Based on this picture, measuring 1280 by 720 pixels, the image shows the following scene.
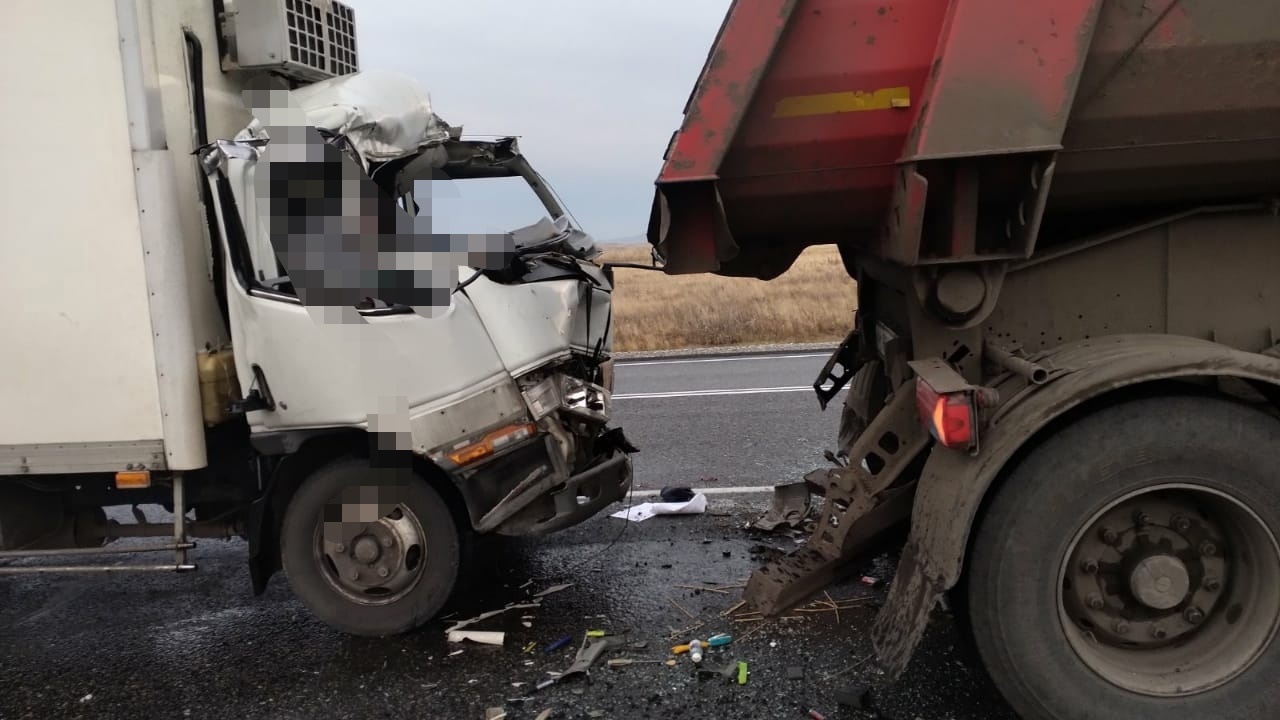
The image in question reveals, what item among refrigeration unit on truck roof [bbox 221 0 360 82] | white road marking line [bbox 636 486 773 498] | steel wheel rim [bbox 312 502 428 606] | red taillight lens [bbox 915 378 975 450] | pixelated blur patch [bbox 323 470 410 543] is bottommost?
white road marking line [bbox 636 486 773 498]

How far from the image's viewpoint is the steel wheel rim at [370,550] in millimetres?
3709

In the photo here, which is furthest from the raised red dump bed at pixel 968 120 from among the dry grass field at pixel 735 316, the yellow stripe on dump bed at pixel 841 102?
the dry grass field at pixel 735 316

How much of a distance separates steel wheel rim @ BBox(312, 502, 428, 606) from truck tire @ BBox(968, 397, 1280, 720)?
7.64ft

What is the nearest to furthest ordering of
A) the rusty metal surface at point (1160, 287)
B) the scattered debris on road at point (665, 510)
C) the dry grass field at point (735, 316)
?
the rusty metal surface at point (1160, 287) < the scattered debris on road at point (665, 510) < the dry grass field at point (735, 316)

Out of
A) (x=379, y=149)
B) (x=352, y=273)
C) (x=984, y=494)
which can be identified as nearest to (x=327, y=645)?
(x=352, y=273)

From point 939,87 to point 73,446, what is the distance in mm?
3730

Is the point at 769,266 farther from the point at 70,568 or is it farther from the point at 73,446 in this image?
the point at 70,568

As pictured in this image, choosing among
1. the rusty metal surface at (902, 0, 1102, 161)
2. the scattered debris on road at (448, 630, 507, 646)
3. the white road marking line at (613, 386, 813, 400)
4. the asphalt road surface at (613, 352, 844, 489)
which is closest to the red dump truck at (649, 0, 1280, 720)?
the rusty metal surface at (902, 0, 1102, 161)

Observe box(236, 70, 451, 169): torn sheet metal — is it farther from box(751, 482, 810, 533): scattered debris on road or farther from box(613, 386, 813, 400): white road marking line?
box(613, 386, 813, 400): white road marking line

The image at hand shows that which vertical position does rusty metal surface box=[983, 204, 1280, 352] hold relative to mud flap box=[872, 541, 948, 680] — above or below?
above

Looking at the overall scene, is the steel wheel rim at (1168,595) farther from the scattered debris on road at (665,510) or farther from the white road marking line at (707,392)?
the white road marking line at (707,392)

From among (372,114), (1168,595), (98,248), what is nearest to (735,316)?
(372,114)

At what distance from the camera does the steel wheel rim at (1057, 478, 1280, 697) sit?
8.91ft

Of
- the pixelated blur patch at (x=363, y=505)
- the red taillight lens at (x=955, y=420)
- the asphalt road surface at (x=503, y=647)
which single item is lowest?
the asphalt road surface at (x=503, y=647)
